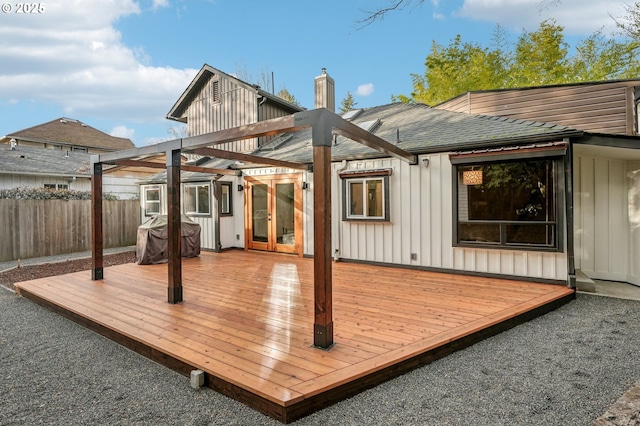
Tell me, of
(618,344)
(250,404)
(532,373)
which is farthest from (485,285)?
(250,404)

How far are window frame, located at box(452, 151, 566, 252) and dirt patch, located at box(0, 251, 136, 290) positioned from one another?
24.3 feet

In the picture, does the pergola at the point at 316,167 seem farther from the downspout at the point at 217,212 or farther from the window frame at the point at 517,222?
the downspout at the point at 217,212

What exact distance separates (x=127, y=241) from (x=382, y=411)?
36.9 ft

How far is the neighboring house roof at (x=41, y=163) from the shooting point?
11.9 m

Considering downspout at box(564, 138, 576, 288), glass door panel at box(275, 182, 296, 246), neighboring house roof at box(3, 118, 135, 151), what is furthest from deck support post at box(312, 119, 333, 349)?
neighboring house roof at box(3, 118, 135, 151)

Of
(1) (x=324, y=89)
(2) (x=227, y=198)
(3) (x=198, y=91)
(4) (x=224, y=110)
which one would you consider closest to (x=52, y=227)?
(2) (x=227, y=198)

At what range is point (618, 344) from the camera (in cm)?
340

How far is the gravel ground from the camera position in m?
2.30

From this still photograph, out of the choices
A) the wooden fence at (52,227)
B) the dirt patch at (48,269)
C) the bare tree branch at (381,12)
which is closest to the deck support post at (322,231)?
the bare tree branch at (381,12)

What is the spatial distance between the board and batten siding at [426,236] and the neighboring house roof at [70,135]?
20857 mm

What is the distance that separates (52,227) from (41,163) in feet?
17.5

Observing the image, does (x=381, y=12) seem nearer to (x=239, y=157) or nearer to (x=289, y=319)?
(x=239, y=157)

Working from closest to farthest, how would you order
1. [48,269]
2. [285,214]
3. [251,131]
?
[251,131] < [48,269] < [285,214]

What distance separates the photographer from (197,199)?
9.73m
